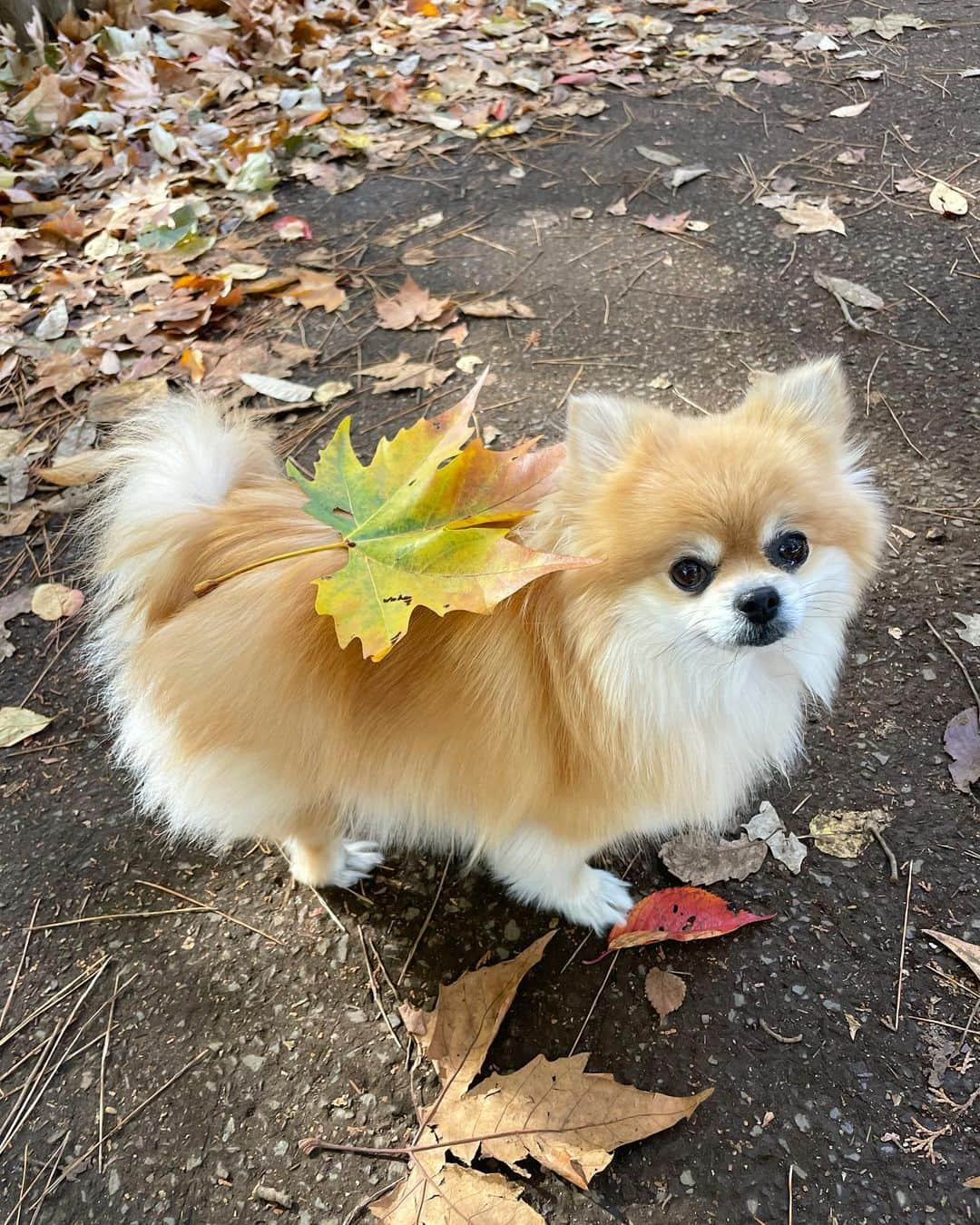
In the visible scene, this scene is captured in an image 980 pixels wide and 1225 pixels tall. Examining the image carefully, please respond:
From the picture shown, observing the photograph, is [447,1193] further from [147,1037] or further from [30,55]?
[30,55]

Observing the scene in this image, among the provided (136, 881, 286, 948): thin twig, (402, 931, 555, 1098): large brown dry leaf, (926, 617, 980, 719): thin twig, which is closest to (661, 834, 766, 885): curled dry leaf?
(402, 931, 555, 1098): large brown dry leaf

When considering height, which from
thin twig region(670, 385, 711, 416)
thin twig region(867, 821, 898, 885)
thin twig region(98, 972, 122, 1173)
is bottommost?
thin twig region(867, 821, 898, 885)

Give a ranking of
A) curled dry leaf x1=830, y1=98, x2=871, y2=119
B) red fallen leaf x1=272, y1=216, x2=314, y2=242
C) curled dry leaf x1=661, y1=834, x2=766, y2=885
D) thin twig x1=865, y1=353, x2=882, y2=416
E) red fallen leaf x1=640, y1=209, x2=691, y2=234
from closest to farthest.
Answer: curled dry leaf x1=661, y1=834, x2=766, y2=885 → thin twig x1=865, y1=353, x2=882, y2=416 → red fallen leaf x1=640, y1=209, x2=691, y2=234 → red fallen leaf x1=272, y1=216, x2=314, y2=242 → curled dry leaf x1=830, y1=98, x2=871, y2=119

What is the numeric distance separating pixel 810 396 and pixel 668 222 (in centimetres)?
255

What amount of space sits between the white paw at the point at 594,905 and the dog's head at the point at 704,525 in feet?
2.58

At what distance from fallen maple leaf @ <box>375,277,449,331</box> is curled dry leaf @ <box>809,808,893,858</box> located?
2447mm

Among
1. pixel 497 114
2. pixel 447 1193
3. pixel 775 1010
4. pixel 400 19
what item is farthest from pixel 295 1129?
pixel 400 19

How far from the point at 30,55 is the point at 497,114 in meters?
2.67

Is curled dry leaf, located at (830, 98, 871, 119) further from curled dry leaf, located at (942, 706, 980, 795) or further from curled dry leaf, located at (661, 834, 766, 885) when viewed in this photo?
curled dry leaf, located at (661, 834, 766, 885)

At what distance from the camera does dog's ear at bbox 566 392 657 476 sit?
137 cm

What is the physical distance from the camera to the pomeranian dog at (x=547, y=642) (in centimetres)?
135

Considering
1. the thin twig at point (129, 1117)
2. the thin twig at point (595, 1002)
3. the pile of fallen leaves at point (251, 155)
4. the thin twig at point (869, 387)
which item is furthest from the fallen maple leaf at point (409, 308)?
the thin twig at point (129, 1117)

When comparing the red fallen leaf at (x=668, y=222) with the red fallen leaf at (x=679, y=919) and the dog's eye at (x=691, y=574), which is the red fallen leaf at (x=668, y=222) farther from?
the red fallen leaf at (x=679, y=919)

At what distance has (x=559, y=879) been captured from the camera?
1818 millimetres
